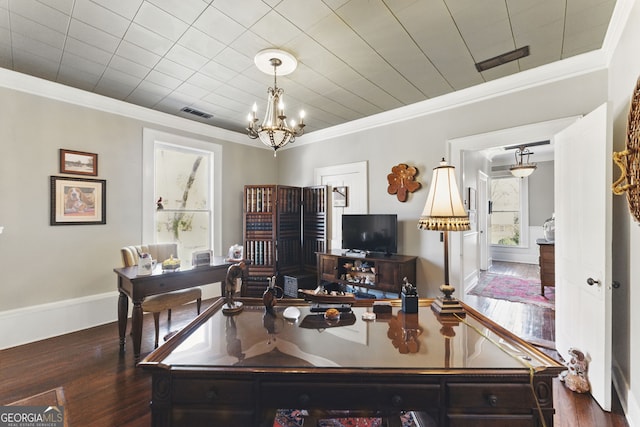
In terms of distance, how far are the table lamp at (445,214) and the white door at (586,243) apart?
117 cm

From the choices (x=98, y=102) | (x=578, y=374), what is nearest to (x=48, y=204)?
(x=98, y=102)

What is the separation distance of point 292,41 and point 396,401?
2.58m

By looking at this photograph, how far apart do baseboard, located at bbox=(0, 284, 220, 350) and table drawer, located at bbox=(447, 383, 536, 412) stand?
400 cm

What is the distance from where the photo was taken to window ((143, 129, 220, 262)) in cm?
386

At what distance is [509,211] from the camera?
25.0ft

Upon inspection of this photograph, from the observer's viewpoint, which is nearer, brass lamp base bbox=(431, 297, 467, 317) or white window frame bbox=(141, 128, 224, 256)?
brass lamp base bbox=(431, 297, 467, 317)

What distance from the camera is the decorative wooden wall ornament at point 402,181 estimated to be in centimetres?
370

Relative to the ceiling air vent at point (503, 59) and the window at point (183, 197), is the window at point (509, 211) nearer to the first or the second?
the ceiling air vent at point (503, 59)

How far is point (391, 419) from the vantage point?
161cm

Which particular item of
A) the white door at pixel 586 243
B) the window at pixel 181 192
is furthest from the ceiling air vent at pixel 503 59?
the window at pixel 181 192

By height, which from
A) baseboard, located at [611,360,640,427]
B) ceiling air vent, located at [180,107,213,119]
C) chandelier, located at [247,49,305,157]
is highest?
ceiling air vent, located at [180,107,213,119]

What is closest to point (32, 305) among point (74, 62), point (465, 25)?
point (74, 62)

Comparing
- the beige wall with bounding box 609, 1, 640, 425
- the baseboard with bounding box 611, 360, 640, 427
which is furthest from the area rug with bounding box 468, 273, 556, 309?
the beige wall with bounding box 609, 1, 640, 425

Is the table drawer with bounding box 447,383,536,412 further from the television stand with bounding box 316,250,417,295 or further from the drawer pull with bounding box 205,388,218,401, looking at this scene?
the television stand with bounding box 316,250,417,295
